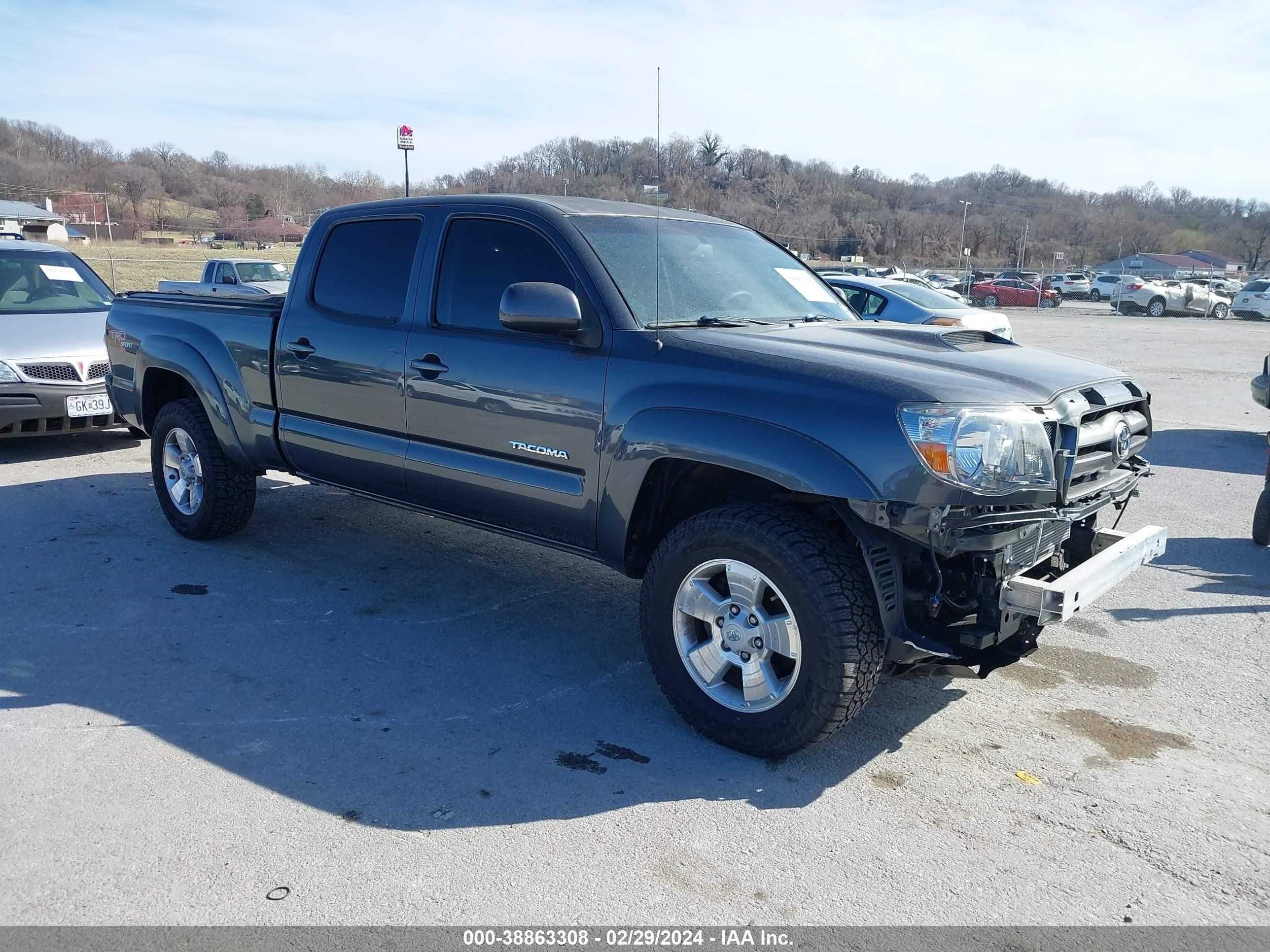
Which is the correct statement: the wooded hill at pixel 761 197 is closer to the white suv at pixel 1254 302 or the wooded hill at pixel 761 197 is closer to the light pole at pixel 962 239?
the light pole at pixel 962 239

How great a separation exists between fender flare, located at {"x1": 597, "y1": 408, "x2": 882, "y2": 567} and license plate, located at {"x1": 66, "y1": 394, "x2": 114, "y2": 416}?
6135 millimetres

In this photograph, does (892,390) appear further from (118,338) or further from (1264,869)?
(118,338)

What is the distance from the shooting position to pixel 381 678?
14.2 feet

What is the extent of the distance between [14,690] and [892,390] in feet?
12.0

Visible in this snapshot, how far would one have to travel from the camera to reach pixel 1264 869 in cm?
305

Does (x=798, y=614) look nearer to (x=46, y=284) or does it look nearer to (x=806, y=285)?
(x=806, y=285)

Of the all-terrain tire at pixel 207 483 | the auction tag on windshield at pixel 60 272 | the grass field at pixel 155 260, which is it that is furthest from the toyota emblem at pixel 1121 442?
the grass field at pixel 155 260

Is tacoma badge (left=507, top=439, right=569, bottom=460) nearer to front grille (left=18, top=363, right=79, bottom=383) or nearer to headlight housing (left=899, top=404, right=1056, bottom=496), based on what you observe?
headlight housing (left=899, top=404, right=1056, bottom=496)

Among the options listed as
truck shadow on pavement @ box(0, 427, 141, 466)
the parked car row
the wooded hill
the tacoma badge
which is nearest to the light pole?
the wooded hill

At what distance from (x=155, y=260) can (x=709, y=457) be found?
2989 centimetres

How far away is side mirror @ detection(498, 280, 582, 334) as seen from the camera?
3.95 meters

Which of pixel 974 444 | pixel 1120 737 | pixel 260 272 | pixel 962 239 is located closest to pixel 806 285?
pixel 974 444

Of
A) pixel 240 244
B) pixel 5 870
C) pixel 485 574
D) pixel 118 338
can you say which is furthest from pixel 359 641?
pixel 240 244

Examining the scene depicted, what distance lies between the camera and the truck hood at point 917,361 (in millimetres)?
3426
